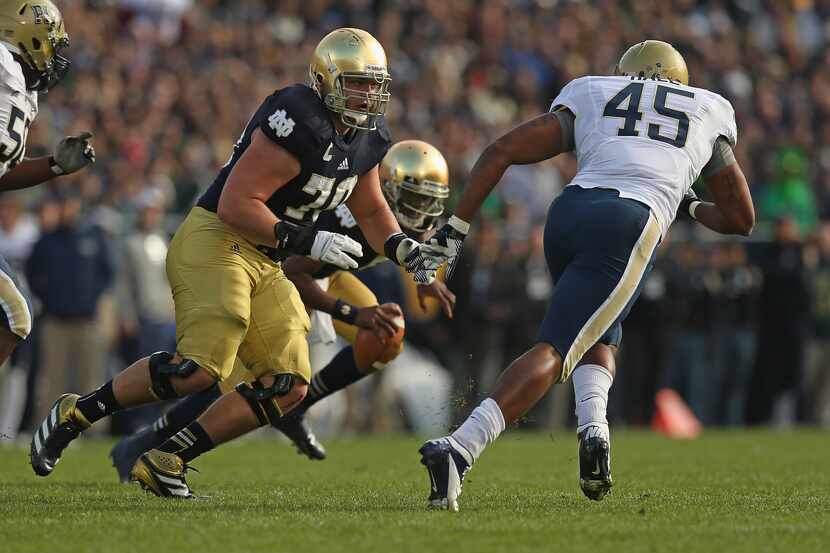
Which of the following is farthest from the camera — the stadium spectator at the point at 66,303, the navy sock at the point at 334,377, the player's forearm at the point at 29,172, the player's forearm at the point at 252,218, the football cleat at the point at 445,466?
the stadium spectator at the point at 66,303

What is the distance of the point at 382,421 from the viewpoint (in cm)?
1221

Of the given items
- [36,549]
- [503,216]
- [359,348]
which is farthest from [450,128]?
[36,549]

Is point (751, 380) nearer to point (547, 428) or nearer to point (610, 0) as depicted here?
point (547, 428)

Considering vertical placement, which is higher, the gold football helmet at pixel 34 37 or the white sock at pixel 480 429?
the gold football helmet at pixel 34 37

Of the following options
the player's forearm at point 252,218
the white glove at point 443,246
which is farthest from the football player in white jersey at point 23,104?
the white glove at point 443,246

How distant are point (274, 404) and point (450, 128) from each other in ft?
27.1

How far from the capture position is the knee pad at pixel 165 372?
572 cm

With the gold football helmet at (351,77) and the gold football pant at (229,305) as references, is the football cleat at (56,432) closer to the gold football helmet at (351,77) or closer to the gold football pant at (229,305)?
the gold football pant at (229,305)

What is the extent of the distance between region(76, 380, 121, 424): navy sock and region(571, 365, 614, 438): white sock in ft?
6.25

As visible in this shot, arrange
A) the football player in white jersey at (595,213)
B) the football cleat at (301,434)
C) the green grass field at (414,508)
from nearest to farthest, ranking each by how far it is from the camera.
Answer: the green grass field at (414,508) < the football player in white jersey at (595,213) < the football cleat at (301,434)

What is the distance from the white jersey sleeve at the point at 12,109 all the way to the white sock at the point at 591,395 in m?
2.53

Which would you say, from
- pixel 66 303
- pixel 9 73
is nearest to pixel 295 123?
pixel 9 73

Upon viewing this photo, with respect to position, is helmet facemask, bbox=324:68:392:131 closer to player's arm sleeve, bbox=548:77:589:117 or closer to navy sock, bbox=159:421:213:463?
player's arm sleeve, bbox=548:77:589:117

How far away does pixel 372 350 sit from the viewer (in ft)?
24.5
